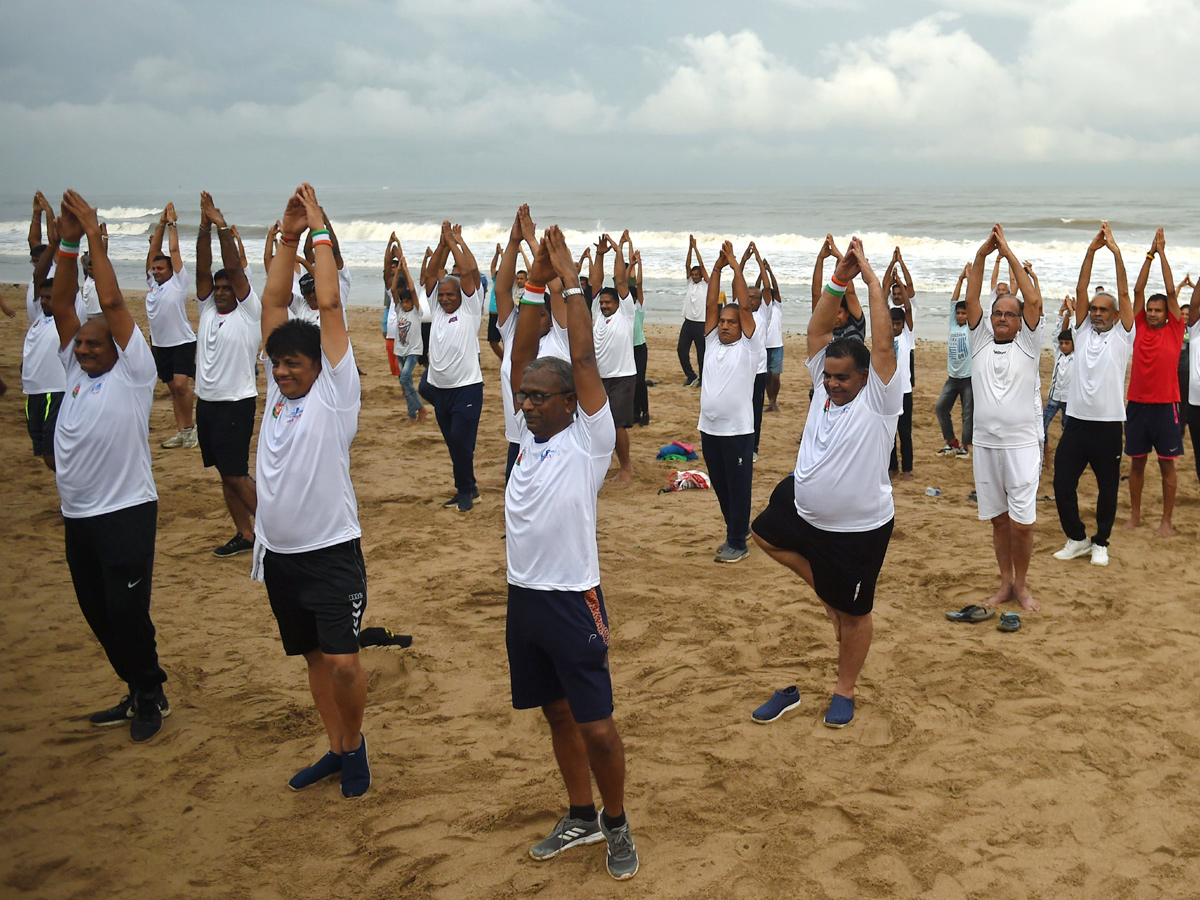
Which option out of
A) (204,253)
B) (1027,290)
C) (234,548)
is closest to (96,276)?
(204,253)

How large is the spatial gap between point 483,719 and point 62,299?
9.97 feet

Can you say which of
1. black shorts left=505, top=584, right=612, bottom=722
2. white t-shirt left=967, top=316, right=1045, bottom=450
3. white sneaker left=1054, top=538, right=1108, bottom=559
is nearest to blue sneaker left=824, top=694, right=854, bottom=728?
black shorts left=505, top=584, right=612, bottom=722

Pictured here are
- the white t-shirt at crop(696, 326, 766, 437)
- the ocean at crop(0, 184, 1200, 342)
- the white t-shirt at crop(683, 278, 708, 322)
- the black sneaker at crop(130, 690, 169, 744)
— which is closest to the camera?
the black sneaker at crop(130, 690, 169, 744)

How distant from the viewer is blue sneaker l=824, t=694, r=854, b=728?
4.66 metres

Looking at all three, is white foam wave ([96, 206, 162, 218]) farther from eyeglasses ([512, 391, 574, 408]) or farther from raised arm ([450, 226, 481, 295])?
eyeglasses ([512, 391, 574, 408])

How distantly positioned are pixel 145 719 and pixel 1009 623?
5.07 meters

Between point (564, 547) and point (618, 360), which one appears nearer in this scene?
point (564, 547)

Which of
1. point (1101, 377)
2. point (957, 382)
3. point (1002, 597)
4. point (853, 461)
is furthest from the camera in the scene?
point (957, 382)

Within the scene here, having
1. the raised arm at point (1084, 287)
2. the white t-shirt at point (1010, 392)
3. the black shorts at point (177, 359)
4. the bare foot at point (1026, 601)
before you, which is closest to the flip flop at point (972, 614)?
the bare foot at point (1026, 601)

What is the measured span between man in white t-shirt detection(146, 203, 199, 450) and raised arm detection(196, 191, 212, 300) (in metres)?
1.84

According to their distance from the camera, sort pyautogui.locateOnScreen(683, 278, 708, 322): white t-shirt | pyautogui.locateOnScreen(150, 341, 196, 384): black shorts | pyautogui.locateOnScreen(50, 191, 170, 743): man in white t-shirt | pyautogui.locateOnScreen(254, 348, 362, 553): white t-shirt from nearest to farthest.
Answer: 1. pyautogui.locateOnScreen(254, 348, 362, 553): white t-shirt
2. pyautogui.locateOnScreen(50, 191, 170, 743): man in white t-shirt
3. pyautogui.locateOnScreen(150, 341, 196, 384): black shorts
4. pyautogui.locateOnScreen(683, 278, 708, 322): white t-shirt

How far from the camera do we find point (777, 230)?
45.4 m

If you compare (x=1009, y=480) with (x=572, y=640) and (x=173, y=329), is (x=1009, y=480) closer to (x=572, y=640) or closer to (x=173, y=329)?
(x=572, y=640)

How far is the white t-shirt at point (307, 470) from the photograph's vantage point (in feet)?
12.4
